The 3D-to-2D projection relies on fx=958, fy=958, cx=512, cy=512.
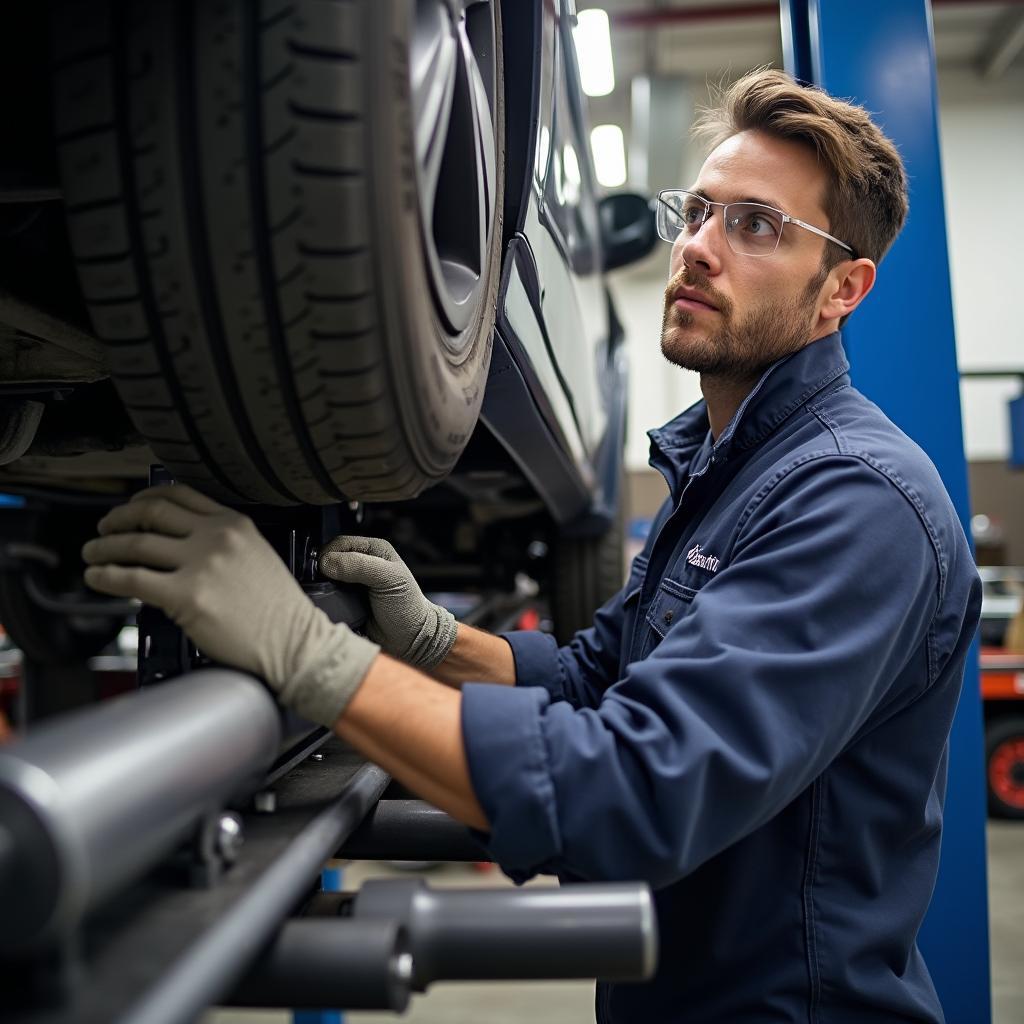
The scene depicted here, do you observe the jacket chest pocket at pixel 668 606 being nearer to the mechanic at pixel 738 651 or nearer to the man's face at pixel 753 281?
the mechanic at pixel 738 651

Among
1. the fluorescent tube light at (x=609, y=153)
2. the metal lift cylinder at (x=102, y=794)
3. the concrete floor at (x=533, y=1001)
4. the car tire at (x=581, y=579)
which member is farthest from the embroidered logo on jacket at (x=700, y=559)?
the fluorescent tube light at (x=609, y=153)

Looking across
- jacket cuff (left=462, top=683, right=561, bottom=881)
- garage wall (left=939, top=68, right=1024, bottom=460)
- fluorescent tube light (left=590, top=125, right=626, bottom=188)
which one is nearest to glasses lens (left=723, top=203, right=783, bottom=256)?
jacket cuff (left=462, top=683, right=561, bottom=881)

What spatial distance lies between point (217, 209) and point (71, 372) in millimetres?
483

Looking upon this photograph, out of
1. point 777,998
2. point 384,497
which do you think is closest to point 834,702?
point 777,998

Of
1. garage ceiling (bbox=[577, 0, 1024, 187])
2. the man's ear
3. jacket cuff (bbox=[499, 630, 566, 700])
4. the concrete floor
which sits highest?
garage ceiling (bbox=[577, 0, 1024, 187])

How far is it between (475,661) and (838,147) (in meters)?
0.78

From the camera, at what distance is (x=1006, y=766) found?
3986 mm

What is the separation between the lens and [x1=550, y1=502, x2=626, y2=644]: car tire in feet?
8.42

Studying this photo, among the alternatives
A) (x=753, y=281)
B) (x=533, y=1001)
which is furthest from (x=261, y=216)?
(x=533, y=1001)

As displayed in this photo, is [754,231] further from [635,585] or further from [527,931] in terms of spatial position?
[527,931]

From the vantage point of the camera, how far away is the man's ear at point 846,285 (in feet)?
3.97

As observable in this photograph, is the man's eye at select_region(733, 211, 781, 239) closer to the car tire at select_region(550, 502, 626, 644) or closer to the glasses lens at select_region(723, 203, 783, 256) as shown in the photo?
the glasses lens at select_region(723, 203, 783, 256)

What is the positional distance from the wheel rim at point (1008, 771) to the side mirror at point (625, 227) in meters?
2.74

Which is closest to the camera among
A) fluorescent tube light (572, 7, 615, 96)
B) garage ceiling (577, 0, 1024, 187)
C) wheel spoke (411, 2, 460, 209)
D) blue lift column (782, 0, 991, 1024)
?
wheel spoke (411, 2, 460, 209)
